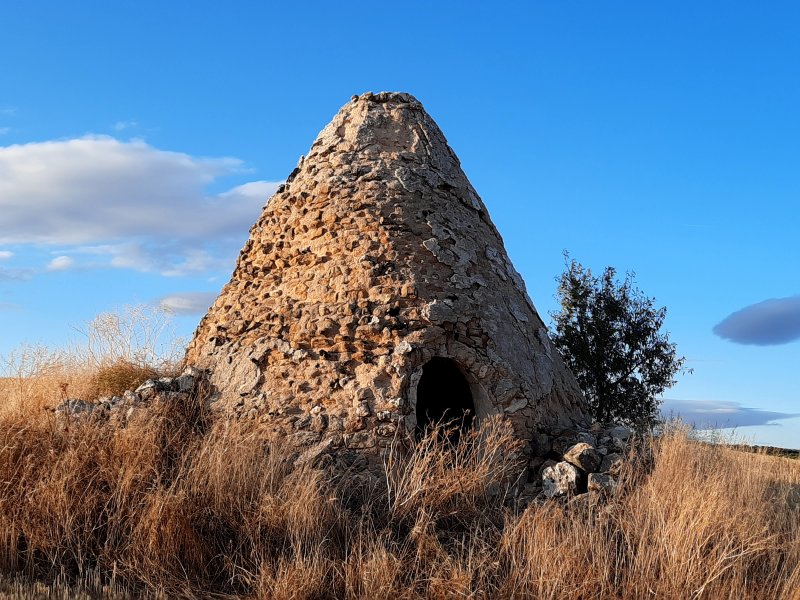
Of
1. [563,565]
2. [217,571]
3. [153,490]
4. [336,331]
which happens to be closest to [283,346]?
[336,331]

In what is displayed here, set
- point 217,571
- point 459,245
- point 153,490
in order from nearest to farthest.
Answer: point 217,571, point 153,490, point 459,245

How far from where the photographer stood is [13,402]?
859 cm

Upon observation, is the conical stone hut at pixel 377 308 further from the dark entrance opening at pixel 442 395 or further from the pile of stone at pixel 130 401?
the pile of stone at pixel 130 401

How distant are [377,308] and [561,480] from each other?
2.55 m

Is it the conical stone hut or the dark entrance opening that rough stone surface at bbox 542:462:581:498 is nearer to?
the conical stone hut

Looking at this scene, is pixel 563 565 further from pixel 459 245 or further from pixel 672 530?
pixel 459 245

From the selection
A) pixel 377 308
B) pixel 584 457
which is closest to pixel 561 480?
pixel 584 457

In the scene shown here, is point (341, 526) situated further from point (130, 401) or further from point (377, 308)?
point (130, 401)

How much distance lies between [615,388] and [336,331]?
8443 millimetres

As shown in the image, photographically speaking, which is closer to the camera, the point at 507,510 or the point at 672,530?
the point at 672,530

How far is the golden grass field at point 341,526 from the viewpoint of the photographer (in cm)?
620

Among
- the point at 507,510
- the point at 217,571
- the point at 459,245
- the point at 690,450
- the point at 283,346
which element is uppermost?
the point at 459,245

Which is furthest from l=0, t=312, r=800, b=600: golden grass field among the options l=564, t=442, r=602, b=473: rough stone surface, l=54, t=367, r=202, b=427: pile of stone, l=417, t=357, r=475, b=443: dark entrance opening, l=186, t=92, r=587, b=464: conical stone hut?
l=417, t=357, r=475, b=443: dark entrance opening

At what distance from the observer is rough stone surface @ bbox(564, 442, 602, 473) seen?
809 cm
